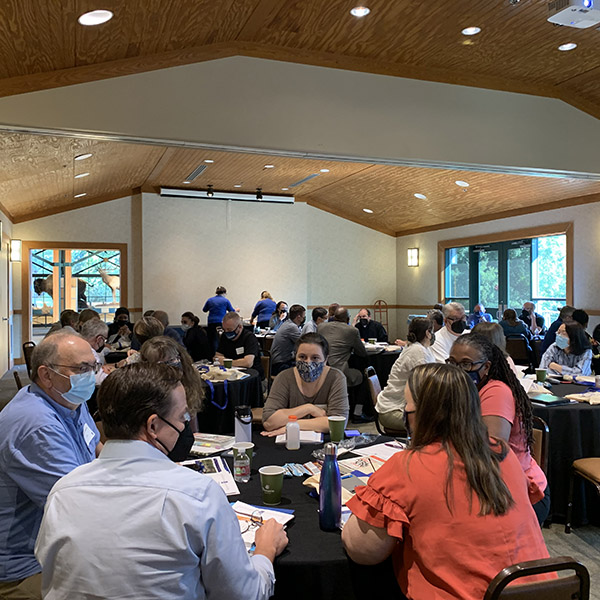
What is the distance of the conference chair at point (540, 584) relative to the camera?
144 cm

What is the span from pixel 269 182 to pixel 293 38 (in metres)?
6.51

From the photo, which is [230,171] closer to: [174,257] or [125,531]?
[174,257]

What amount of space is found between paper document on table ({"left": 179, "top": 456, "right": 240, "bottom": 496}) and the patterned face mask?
0.92 meters

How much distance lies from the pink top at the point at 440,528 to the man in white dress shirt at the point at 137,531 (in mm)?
460

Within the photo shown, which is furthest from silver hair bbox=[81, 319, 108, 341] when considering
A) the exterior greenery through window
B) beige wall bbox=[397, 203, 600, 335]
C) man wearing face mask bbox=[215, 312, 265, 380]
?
the exterior greenery through window

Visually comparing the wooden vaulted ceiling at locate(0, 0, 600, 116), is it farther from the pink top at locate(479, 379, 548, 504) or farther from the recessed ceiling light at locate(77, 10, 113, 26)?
the pink top at locate(479, 379, 548, 504)

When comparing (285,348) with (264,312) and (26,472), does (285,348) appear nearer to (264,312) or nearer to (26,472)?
(264,312)

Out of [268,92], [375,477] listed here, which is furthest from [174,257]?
[375,477]

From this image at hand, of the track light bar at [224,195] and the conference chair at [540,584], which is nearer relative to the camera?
the conference chair at [540,584]

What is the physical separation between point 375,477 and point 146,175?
10188 mm

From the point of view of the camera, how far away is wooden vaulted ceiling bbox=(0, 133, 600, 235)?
25.8 ft

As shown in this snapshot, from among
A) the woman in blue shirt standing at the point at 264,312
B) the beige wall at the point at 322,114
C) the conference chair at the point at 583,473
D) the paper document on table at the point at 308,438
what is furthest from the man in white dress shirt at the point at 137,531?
the woman in blue shirt standing at the point at 264,312

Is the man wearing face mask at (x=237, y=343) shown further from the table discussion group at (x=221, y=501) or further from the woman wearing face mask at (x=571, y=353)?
the table discussion group at (x=221, y=501)

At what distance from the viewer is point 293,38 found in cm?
530
